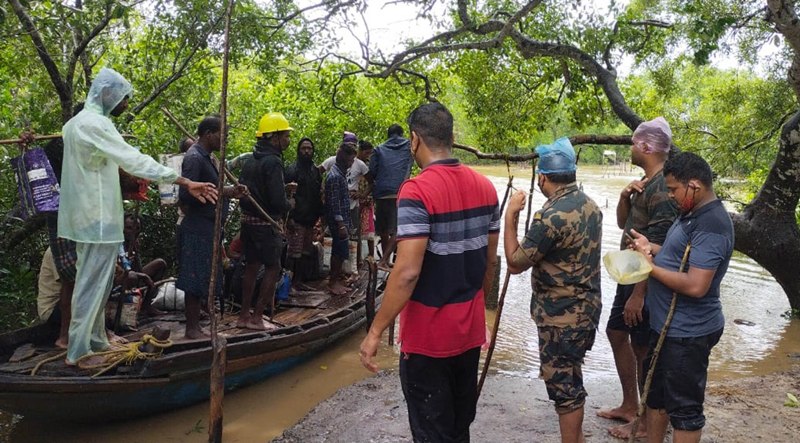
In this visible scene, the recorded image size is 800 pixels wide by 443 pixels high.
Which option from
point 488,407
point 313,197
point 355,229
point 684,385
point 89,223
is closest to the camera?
point 684,385

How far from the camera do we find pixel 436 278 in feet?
8.95

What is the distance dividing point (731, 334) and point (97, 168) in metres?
7.92

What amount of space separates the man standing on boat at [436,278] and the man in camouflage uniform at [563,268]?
0.39m

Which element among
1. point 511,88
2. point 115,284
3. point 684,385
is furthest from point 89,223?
point 511,88

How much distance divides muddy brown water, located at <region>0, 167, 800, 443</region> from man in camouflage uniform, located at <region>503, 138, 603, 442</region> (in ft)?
8.98

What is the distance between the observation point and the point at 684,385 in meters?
3.08

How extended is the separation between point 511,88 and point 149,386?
747 cm

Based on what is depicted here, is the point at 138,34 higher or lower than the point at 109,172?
higher

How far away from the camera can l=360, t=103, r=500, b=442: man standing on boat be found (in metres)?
2.64

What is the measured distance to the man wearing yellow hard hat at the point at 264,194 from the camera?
5.28 m

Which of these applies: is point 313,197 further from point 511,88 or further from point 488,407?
point 511,88

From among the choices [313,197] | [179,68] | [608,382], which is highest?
[179,68]

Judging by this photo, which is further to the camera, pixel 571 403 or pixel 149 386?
pixel 149 386

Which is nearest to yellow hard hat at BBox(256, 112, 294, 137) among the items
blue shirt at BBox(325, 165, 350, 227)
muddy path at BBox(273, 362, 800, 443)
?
blue shirt at BBox(325, 165, 350, 227)
